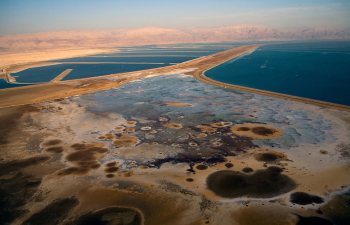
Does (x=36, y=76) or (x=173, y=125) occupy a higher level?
(x=36, y=76)

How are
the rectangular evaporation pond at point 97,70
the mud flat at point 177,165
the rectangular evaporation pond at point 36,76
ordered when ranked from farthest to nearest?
the rectangular evaporation pond at point 97,70
the rectangular evaporation pond at point 36,76
the mud flat at point 177,165

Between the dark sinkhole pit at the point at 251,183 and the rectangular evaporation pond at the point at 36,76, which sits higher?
the rectangular evaporation pond at the point at 36,76

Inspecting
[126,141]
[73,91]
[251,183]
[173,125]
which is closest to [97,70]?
[73,91]

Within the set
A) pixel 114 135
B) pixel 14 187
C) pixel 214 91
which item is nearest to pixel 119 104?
pixel 114 135

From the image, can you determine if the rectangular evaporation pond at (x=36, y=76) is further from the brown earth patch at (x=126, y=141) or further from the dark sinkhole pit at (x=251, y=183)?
the dark sinkhole pit at (x=251, y=183)

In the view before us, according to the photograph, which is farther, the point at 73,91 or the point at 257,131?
the point at 73,91

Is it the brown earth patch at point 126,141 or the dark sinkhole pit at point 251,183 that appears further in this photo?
the brown earth patch at point 126,141

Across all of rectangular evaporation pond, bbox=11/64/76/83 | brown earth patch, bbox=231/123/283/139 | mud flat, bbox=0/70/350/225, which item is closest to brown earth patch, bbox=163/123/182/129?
mud flat, bbox=0/70/350/225

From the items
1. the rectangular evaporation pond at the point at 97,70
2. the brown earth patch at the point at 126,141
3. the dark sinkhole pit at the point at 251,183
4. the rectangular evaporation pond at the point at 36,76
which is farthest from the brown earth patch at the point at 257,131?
the rectangular evaporation pond at the point at 36,76

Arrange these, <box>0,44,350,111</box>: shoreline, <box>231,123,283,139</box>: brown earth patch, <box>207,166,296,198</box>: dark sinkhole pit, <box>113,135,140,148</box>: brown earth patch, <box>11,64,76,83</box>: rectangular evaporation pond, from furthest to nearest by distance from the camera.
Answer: <box>11,64,76,83</box>: rectangular evaporation pond → <box>0,44,350,111</box>: shoreline → <box>231,123,283,139</box>: brown earth patch → <box>113,135,140,148</box>: brown earth patch → <box>207,166,296,198</box>: dark sinkhole pit

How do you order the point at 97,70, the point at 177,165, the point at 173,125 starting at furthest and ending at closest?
the point at 97,70
the point at 173,125
the point at 177,165

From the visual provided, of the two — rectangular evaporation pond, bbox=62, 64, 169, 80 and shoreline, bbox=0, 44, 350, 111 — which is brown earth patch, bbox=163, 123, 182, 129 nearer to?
shoreline, bbox=0, 44, 350, 111

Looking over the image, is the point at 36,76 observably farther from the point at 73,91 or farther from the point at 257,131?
the point at 257,131

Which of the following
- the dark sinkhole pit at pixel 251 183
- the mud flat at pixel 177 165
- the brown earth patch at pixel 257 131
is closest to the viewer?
the mud flat at pixel 177 165
